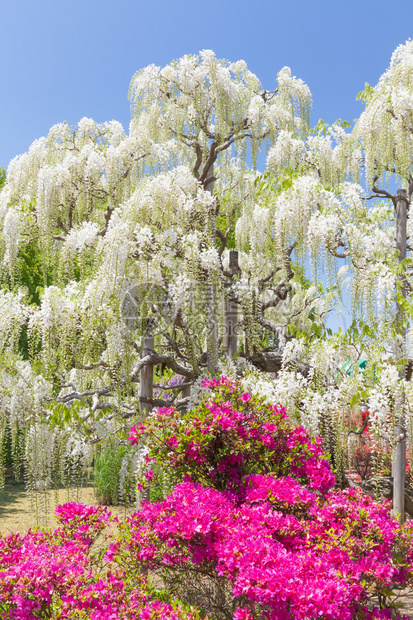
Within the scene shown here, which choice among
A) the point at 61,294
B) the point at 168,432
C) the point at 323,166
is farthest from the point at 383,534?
the point at 323,166

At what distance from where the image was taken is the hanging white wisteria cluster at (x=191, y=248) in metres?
3.74

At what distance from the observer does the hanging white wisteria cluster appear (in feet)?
12.3

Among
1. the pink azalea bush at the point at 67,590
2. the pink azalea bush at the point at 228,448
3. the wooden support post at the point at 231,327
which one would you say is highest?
the wooden support post at the point at 231,327

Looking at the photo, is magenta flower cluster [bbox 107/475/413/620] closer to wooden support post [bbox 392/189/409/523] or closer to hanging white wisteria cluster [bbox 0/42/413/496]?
hanging white wisteria cluster [bbox 0/42/413/496]

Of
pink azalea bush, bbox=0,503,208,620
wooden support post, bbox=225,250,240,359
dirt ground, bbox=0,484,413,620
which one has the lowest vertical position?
dirt ground, bbox=0,484,413,620

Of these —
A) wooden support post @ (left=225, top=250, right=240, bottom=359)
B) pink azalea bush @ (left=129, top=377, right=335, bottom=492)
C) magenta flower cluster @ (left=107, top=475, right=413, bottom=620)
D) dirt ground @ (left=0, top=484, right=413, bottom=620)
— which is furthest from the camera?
dirt ground @ (left=0, top=484, right=413, bottom=620)

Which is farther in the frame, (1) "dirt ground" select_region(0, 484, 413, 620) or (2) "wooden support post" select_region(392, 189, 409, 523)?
(1) "dirt ground" select_region(0, 484, 413, 620)

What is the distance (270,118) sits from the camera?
192 inches

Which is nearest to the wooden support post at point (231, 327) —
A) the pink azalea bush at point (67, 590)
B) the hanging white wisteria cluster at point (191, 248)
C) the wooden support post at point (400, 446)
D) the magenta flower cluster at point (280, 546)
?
the hanging white wisteria cluster at point (191, 248)

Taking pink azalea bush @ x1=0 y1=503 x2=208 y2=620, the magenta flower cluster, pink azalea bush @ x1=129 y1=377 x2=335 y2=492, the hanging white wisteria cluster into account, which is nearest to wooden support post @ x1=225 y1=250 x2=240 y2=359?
the hanging white wisteria cluster

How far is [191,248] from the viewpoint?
3.84m

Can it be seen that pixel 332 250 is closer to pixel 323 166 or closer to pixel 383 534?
pixel 323 166

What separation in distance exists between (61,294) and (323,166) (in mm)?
3115

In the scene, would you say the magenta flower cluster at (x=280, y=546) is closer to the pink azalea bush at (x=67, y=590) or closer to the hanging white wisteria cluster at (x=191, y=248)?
the pink azalea bush at (x=67, y=590)
